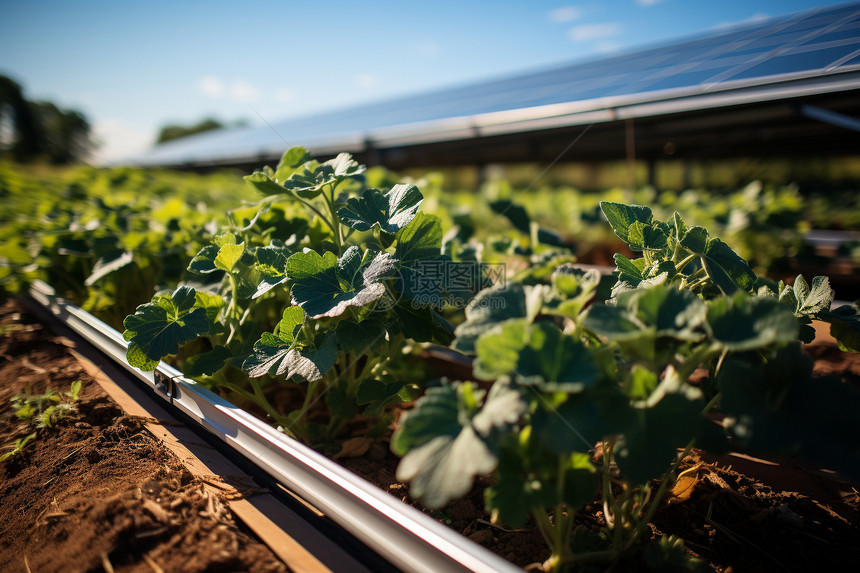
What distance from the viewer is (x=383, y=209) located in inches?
44.0

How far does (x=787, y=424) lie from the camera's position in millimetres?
625

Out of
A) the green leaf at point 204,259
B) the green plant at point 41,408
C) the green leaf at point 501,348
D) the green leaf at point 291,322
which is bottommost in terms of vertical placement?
the green plant at point 41,408

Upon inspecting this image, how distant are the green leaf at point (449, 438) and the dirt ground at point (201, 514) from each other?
356 millimetres

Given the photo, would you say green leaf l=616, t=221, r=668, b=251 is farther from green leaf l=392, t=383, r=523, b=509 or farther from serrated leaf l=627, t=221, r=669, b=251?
green leaf l=392, t=383, r=523, b=509

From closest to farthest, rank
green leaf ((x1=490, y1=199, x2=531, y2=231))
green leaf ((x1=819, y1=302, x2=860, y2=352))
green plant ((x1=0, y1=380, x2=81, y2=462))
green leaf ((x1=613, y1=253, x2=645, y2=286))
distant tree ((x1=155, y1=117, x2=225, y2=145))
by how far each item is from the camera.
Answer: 1. green leaf ((x1=819, y1=302, x2=860, y2=352))
2. green leaf ((x1=613, y1=253, x2=645, y2=286))
3. green plant ((x1=0, y1=380, x2=81, y2=462))
4. green leaf ((x1=490, y1=199, x2=531, y2=231))
5. distant tree ((x1=155, y1=117, x2=225, y2=145))

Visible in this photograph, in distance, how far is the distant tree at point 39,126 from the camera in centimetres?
1956

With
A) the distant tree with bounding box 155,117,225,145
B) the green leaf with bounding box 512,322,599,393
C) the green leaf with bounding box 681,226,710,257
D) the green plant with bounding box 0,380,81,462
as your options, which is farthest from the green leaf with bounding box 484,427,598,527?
the distant tree with bounding box 155,117,225,145

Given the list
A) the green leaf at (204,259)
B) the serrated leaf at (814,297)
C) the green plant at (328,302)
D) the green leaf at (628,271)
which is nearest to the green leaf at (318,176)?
the green plant at (328,302)

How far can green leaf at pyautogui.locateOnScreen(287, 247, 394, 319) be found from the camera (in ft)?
3.05

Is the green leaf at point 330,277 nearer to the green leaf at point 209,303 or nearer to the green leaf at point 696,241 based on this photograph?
the green leaf at point 209,303

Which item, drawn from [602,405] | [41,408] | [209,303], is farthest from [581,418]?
[41,408]

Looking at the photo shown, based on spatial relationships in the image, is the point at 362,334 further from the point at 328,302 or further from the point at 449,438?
the point at 449,438

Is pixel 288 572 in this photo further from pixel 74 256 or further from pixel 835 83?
pixel 835 83

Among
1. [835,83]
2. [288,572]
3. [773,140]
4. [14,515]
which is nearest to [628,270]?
[288,572]
